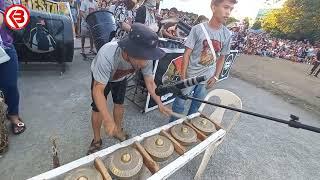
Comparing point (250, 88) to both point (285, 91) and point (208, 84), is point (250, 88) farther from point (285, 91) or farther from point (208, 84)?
point (208, 84)

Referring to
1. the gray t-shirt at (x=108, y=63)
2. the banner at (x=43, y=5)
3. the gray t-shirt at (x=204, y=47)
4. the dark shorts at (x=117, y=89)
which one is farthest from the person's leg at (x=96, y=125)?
the banner at (x=43, y=5)

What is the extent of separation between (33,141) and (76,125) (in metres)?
0.67

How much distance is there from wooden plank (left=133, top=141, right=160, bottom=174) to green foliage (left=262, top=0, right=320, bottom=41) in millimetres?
34797

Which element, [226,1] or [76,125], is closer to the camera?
[226,1]

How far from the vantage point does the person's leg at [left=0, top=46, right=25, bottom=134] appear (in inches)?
110

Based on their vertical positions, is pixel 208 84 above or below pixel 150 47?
below

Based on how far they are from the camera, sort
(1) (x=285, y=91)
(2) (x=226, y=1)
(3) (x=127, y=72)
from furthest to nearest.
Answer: (1) (x=285, y=91)
(2) (x=226, y=1)
(3) (x=127, y=72)

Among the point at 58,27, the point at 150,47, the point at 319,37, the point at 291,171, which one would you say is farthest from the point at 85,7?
the point at 319,37

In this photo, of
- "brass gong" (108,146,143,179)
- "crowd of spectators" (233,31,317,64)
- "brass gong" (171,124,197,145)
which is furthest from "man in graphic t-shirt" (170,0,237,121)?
"crowd of spectators" (233,31,317,64)

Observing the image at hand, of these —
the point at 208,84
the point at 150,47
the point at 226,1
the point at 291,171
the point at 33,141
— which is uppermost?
the point at 226,1

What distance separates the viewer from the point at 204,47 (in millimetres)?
3002

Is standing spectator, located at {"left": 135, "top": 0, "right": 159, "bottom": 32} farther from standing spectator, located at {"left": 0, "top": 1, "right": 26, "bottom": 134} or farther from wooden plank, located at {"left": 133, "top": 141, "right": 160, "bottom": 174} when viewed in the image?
wooden plank, located at {"left": 133, "top": 141, "right": 160, "bottom": 174}

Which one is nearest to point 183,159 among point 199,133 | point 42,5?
point 199,133

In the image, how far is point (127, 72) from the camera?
8.08 ft
